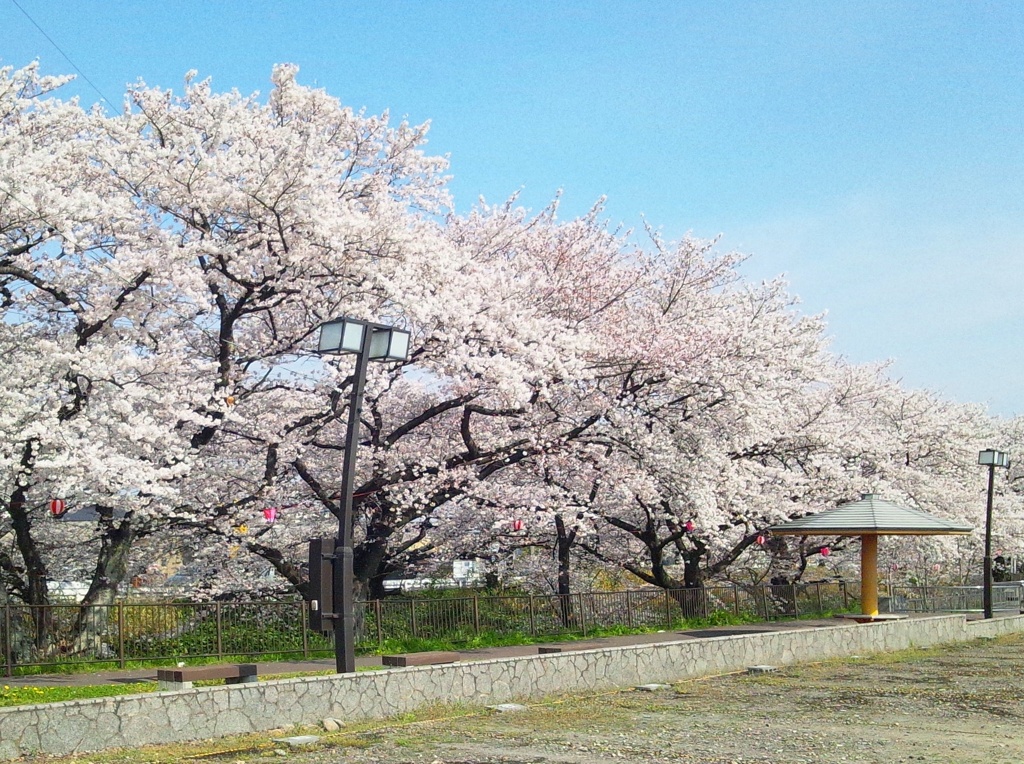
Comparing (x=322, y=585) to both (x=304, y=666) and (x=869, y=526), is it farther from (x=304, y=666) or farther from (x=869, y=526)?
(x=869, y=526)

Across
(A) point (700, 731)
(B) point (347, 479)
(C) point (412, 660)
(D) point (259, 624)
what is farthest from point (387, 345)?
(D) point (259, 624)

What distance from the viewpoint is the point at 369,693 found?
546 inches

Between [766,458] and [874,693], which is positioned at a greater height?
[766,458]

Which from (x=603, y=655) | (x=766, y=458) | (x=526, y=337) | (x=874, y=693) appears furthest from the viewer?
(x=766, y=458)

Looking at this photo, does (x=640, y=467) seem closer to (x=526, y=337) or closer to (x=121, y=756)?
(x=526, y=337)

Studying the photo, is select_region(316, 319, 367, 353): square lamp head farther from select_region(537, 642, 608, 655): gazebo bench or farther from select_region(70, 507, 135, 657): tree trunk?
select_region(70, 507, 135, 657): tree trunk

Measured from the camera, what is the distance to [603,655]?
672 inches

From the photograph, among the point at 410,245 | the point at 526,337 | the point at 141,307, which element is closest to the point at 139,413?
the point at 141,307

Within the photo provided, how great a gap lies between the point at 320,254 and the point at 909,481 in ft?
79.0

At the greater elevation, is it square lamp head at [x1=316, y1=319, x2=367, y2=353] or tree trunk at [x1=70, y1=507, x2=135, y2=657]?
square lamp head at [x1=316, y1=319, x2=367, y2=353]

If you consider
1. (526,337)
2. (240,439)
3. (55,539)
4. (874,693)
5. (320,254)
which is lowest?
(874,693)

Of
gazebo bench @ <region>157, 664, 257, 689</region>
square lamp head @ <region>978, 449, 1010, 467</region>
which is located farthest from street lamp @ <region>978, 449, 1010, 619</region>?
gazebo bench @ <region>157, 664, 257, 689</region>

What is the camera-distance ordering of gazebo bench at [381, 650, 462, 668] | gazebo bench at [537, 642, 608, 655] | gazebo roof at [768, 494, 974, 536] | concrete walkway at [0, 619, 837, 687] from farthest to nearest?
gazebo roof at [768, 494, 974, 536] → gazebo bench at [537, 642, 608, 655] → concrete walkway at [0, 619, 837, 687] → gazebo bench at [381, 650, 462, 668]

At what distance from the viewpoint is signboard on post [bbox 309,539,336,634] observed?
45.6ft
